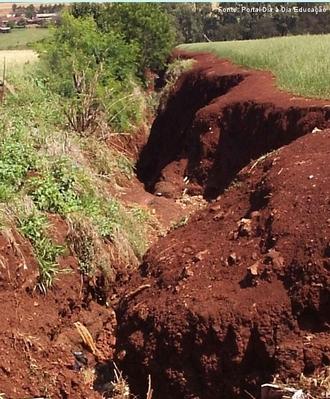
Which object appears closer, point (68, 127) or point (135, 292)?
point (135, 292)

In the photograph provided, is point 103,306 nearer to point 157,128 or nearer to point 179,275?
point 179,275

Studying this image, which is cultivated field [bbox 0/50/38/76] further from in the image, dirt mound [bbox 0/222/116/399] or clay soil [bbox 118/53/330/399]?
clay soil [bbox 118/53/330/399]

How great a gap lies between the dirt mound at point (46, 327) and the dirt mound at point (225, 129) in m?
5.04

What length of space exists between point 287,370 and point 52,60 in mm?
13390

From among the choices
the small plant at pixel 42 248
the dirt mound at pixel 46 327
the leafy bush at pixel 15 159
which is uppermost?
the leafy bush at pixel 15 159

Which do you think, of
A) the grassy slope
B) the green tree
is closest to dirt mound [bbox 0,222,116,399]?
the grassy slope

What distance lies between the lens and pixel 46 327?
6.51 m

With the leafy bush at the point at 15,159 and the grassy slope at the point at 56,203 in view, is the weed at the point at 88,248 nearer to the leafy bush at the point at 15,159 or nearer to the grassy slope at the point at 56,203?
the grassy slope at the point at 56,203

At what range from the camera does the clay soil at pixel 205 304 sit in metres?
4.96

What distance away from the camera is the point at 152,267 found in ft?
20.5

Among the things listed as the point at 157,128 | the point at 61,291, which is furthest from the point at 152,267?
the point at 157,128

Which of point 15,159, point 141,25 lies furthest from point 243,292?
point 141,25

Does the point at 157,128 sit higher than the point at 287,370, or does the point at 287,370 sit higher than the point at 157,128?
the point at 287,370

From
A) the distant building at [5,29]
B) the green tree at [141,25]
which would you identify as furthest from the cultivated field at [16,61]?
the distant building at [5,29]
